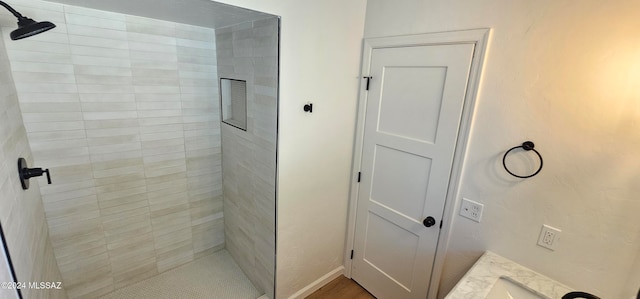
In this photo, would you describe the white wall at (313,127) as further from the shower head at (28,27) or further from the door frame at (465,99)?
the shower head at (28,27)

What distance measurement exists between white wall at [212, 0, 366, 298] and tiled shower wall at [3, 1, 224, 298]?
0.94m

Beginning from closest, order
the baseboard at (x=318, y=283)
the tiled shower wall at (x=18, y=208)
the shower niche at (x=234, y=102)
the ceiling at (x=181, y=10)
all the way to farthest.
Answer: the tiled shower wall at (x=18, y=208)
the ceiling at (x=181, y=10)
the shower niche at (x=234, y=102)
the baseboard at (x=318, y=283)

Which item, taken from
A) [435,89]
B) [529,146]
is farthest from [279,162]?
[529,146]

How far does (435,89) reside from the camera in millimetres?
1581

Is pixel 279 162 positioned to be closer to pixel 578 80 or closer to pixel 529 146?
pixel 529 146

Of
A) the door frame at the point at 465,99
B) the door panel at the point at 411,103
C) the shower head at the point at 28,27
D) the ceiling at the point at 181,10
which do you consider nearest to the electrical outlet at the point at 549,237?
the door frame at the point at 465,99

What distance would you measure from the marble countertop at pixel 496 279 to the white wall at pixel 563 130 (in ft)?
0.15

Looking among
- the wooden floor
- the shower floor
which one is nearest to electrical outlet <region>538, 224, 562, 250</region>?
the wooden floor

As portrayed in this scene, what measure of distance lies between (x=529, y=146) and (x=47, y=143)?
8.91 ft

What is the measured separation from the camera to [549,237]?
1.30 metres

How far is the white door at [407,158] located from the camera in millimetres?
1549

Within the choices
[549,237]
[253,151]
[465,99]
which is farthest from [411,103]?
[253,151]

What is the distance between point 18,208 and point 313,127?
1.44 meters

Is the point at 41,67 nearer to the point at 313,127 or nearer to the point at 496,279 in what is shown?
the point at 313,127
